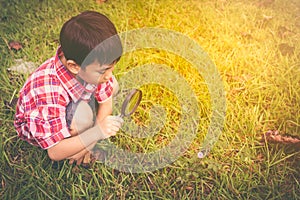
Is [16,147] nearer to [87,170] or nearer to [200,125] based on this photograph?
[87,170]

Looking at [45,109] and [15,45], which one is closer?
[45,109]

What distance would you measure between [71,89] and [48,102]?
0.51 ft

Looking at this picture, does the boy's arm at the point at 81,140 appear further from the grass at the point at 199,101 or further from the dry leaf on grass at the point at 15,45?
the dry leaf on grass at the point at 15,45

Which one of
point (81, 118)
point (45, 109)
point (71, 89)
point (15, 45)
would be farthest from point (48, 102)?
point (15, 45)

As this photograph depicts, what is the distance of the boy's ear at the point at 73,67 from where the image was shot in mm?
1858

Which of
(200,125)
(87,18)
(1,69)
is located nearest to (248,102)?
(200,125)

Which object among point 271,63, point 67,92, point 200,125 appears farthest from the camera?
point 271,63

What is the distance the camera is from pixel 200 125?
2.52 meters

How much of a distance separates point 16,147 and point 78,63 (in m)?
0.88

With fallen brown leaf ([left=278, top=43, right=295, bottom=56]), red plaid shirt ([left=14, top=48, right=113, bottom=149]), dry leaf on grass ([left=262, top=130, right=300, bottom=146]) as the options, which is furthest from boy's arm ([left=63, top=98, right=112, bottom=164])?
fallen brown leaf ([left=278, top=43, right=295, bottom=56])

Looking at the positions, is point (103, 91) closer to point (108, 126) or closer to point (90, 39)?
point (108, 126)

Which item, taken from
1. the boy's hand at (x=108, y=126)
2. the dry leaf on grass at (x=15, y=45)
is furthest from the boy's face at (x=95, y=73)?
the dry leaf on grass at (x=15, y=45)

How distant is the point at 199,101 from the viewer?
8.69 ft

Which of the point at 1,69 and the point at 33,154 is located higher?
the point at 1,69
